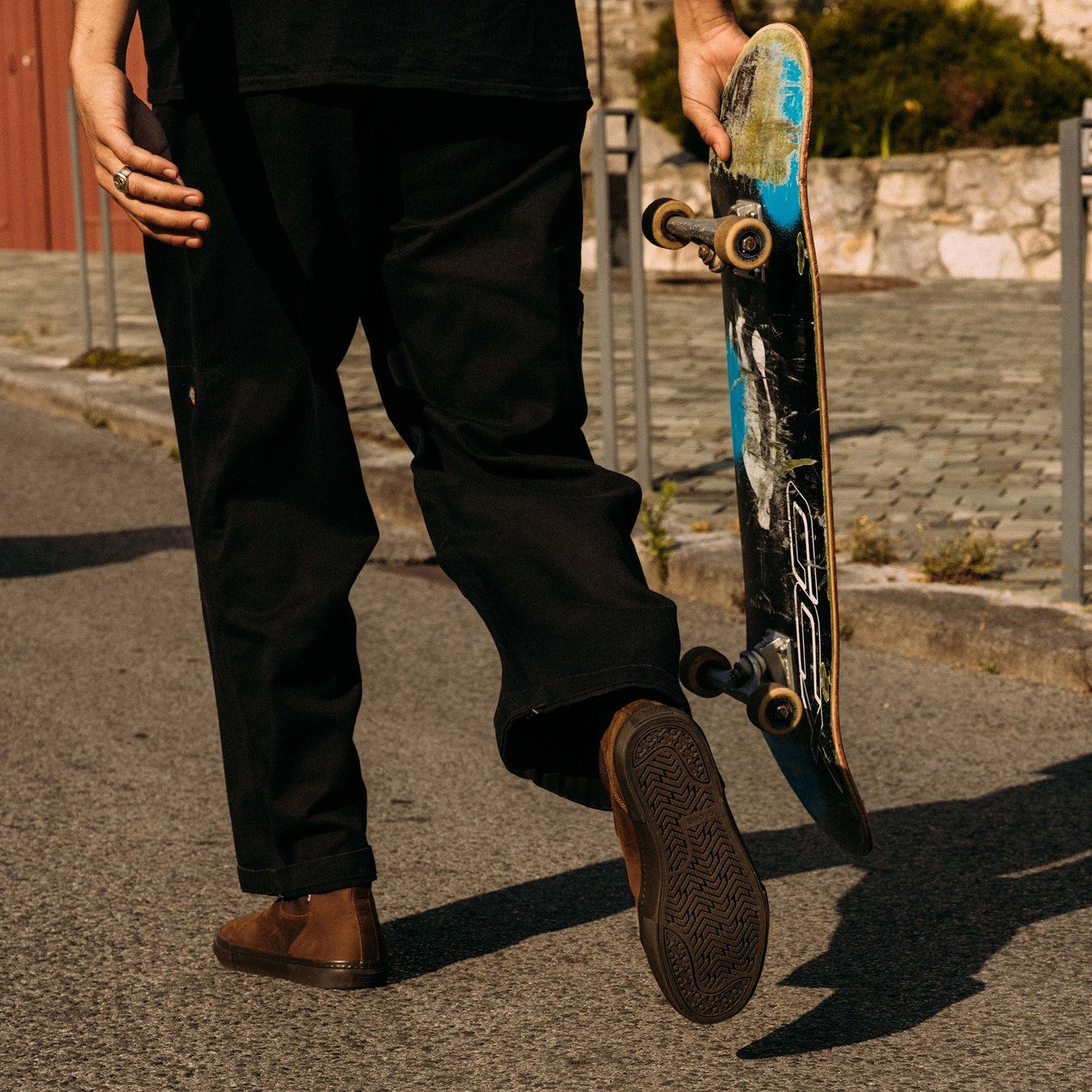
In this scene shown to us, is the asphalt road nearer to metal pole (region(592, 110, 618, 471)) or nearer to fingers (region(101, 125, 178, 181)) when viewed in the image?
fingers (region(101, 125, 178, 181))

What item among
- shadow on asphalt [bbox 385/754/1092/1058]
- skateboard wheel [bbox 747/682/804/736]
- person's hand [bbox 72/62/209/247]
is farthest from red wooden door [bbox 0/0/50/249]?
skateboard wheel [bbox 747/682/804/736]

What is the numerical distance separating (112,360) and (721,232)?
23.7 feet

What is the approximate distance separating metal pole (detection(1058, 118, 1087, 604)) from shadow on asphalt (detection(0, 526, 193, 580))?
8.80ft

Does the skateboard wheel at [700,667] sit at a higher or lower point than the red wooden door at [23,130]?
lower

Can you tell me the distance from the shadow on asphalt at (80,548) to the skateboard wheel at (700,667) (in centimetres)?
319

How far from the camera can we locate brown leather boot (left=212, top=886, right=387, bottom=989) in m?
2.28

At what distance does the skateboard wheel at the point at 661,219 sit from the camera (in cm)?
230

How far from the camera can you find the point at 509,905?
2.63m

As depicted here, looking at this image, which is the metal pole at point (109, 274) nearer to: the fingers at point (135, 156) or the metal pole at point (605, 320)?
the metal pole at point (605, 320)

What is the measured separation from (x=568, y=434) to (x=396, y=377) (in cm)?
24

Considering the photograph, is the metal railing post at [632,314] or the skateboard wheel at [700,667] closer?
the skateboard wheel at [700,667]

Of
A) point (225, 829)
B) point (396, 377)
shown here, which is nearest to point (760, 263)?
point (396, 377)

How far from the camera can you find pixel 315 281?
2.13 metres

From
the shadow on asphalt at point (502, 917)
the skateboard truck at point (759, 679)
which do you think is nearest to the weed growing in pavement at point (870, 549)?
the shadow on asphalt at point (502, 917)
